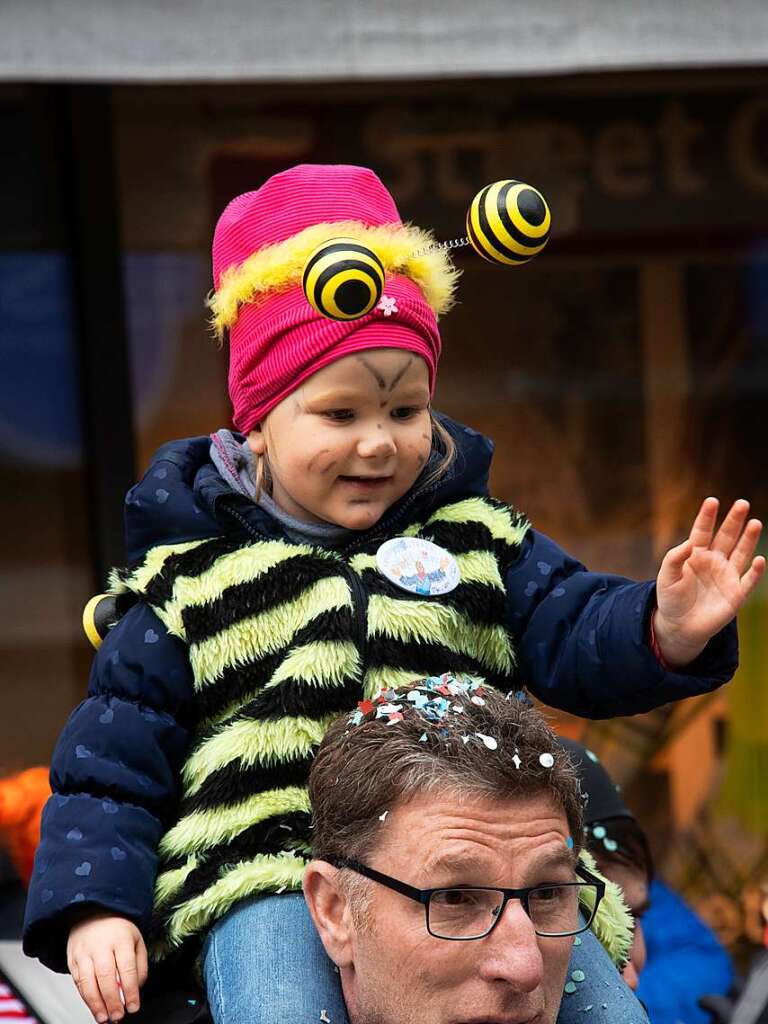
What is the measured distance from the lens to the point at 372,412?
8.54 ft

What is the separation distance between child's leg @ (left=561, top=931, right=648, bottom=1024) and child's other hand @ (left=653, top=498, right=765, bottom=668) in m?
0.50

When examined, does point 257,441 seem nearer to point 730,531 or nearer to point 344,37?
point 730,531

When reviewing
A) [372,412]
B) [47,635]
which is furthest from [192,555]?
[47,635]

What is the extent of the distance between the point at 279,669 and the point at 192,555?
0.25 m

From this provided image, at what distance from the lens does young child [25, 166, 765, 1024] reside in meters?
2.47

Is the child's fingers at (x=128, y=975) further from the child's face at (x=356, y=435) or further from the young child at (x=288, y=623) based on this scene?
the child's face at (x=356, y=435)

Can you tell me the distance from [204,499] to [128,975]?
0.76 metres

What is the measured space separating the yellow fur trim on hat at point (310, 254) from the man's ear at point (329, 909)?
2.97ft

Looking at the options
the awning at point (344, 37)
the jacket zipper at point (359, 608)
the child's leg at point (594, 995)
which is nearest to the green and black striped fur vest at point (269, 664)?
the jacket zipper at point (359, 608)

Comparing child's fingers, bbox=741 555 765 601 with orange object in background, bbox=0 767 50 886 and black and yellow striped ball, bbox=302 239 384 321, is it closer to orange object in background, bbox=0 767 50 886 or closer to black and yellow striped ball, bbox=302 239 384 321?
black and yellow striped ball, bbox=302 239 384 321

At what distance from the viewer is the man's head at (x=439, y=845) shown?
220 cm

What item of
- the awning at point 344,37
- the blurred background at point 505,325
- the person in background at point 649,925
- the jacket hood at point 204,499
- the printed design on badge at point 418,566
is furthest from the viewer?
the blurred background at point 505,325

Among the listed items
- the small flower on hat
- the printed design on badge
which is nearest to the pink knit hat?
the small flower on hat

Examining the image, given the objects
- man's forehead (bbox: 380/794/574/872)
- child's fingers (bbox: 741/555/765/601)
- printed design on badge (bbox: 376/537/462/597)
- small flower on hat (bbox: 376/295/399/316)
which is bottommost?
man's forehead (bbox: 380/794/574/872)
